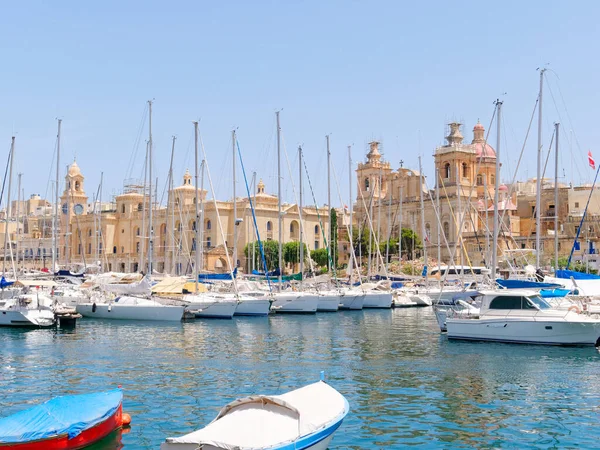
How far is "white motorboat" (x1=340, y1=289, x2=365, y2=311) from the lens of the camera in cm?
4900

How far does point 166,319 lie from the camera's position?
38.7 metres

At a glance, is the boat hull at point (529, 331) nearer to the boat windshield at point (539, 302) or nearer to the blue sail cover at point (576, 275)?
the boat windshield at point (539, 302)

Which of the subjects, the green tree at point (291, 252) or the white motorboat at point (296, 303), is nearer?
the white motorboat at point (296, 303)

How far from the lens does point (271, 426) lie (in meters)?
12.3

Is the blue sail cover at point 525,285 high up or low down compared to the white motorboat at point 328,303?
up

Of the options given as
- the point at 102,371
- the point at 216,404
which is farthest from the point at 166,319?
the point at 216,404

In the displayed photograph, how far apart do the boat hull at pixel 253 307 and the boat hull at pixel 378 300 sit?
9.85 m

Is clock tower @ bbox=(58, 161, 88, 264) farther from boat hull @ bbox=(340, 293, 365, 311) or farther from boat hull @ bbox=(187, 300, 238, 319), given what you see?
boat hull @ bbox=(187, 300, 238, 319)

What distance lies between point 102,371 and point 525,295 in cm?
1505

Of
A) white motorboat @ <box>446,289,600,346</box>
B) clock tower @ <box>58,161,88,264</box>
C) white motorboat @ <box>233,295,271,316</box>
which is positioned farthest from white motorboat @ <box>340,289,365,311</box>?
clock tower @ <box>58,161,88,264</box>

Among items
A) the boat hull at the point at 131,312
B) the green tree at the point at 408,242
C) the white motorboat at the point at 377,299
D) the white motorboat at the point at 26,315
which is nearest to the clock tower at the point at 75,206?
the green tree at the point at 408,242

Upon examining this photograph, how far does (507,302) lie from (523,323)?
1.02 m

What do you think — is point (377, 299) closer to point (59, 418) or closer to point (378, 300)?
point (378, 300)

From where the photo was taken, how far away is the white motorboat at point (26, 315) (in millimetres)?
34688
